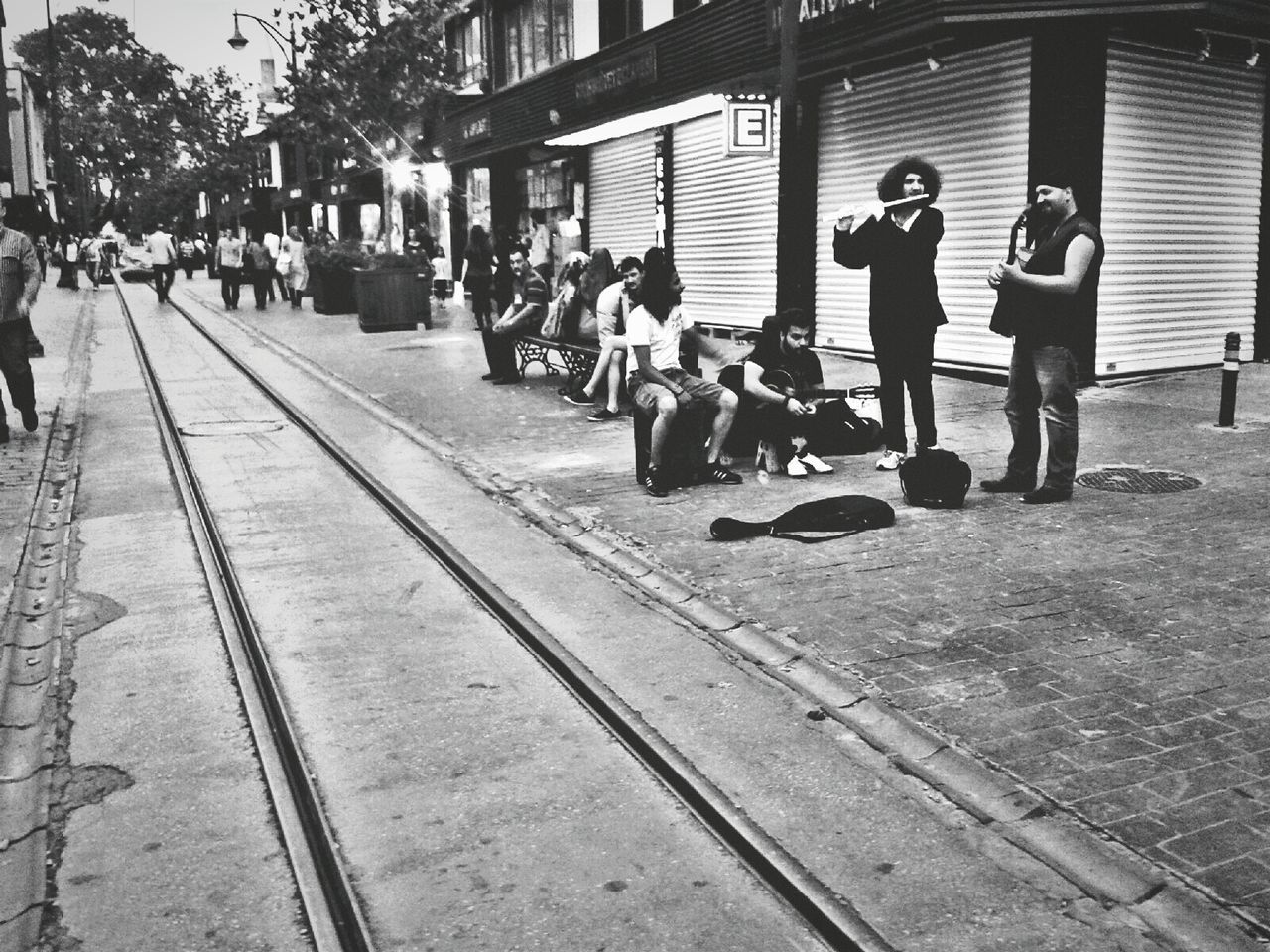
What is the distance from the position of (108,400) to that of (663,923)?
36.9 feet

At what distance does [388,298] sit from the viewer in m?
20.9

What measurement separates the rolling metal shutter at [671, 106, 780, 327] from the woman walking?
981 cm

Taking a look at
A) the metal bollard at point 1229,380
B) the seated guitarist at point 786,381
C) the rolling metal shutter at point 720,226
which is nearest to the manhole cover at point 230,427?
the seated guitarist at point 786,381

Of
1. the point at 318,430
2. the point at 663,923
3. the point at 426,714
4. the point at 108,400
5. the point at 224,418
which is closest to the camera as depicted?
the point at 663,923

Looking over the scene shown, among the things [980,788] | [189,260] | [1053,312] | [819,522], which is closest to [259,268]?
[819,522]

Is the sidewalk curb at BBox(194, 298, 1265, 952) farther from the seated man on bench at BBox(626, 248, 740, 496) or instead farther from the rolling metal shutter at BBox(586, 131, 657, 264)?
the rolling metal shutter at BBox(586, 131, 657, 264)

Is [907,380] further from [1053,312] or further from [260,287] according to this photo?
[260,287]

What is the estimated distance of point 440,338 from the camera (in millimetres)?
20016

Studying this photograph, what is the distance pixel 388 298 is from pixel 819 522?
15.1m

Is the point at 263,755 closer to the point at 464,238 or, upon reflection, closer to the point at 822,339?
the point at 822,339

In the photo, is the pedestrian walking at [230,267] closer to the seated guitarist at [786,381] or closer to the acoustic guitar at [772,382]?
the acoustic guitar at [772,382]

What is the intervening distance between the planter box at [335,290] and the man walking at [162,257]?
456cm

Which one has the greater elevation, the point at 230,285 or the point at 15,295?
the point at 15,295

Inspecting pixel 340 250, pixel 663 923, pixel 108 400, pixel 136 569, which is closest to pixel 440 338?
pixel 340 250
